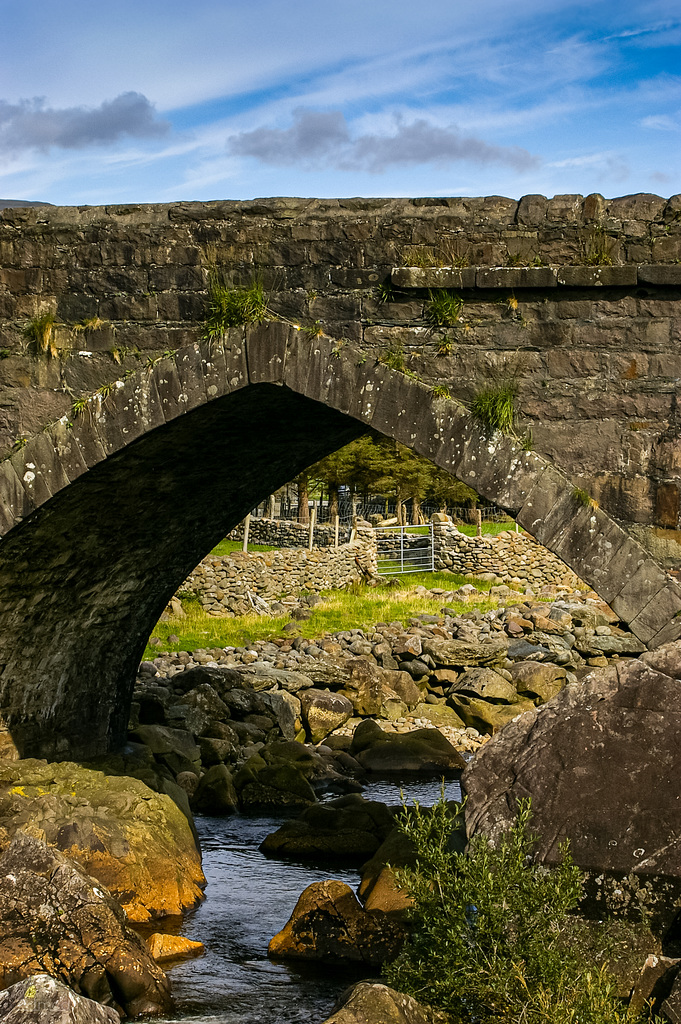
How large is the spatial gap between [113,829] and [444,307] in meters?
4.76

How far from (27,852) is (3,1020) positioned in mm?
1945

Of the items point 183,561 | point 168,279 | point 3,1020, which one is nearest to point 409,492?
point 183,561

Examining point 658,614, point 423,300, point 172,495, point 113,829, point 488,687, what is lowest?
point 488,687

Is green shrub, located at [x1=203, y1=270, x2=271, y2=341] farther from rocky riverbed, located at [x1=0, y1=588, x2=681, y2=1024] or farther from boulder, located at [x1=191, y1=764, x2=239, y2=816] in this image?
boulder, located at [x1=191, y1=764, x2=239, y2=816]

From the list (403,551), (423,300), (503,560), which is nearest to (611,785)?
(423,300)

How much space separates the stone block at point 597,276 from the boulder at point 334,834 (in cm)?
548

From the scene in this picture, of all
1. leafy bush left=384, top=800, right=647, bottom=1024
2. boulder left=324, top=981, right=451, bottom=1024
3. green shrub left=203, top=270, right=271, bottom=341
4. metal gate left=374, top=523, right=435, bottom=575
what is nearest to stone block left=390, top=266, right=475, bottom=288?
green shrub left=203, top=270, right=271, bottom=341

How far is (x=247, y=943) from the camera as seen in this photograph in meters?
7.73

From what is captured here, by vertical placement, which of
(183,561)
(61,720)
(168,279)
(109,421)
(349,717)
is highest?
(168,279)

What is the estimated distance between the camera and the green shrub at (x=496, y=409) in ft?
19.9

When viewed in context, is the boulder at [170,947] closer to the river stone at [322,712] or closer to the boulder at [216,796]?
the boulder at [216,796]

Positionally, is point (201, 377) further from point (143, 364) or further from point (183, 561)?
point (183, 561)

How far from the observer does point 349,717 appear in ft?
49.9

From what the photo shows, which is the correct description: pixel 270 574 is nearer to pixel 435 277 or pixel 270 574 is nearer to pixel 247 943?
pixel 247 943
